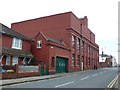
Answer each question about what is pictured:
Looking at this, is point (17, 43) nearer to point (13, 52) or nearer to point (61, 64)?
point (13, 52)

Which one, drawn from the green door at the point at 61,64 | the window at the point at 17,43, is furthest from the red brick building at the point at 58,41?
the window at the point at 17,43

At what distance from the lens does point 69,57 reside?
44125 mm

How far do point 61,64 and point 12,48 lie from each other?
12.7 m

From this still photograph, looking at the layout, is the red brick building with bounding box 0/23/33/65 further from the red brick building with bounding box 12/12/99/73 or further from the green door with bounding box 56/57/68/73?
the green door with bounding box 56/57/68/73

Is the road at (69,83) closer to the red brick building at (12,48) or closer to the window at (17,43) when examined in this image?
the red brick building at (12,48)

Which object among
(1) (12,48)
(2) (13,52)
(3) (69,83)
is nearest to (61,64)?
(1) (12,48)

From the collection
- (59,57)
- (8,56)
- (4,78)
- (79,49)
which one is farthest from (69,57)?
(4,78)

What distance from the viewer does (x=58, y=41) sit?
141ft

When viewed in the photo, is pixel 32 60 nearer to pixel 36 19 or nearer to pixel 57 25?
pixel 57 25

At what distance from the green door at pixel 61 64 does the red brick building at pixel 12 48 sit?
6.62 meters

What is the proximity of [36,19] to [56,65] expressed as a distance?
16784 millimetres

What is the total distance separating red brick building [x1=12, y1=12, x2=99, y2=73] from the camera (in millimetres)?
35444

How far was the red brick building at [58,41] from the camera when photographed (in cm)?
3544

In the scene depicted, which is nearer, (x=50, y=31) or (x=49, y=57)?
(x=49, y=57)
